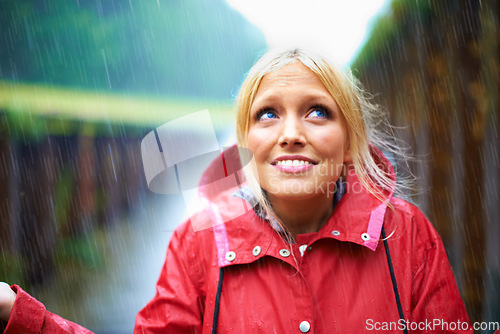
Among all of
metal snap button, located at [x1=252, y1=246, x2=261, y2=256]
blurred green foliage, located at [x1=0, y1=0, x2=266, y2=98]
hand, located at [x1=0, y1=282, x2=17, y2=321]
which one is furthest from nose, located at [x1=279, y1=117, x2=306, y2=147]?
blurred green foliage, located at [x1=0, y1=0, x2=266, y2=98]

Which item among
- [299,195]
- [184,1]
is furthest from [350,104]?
[184,1]

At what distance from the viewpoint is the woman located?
116 centimetres

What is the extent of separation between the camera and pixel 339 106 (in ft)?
4.17

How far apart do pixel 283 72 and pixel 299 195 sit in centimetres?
44

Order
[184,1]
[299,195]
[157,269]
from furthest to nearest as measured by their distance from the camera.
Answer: [157,269]
[184,1]
[299,195]

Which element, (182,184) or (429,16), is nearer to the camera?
(182,184)

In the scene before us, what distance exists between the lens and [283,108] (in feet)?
4.03

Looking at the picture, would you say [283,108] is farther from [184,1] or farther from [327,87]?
[184,1]

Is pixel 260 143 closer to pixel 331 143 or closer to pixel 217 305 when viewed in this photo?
pixel 331 143

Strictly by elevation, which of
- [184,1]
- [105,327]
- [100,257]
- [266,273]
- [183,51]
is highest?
[184,1]

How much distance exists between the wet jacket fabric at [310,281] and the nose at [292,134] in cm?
31

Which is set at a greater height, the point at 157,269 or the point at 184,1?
the point at 184,1

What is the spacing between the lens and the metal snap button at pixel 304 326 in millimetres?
1097

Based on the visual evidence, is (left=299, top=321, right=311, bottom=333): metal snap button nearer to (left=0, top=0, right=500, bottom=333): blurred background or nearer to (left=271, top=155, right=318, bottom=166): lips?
(left=271, top=155, right=318, bottom=166): lips
